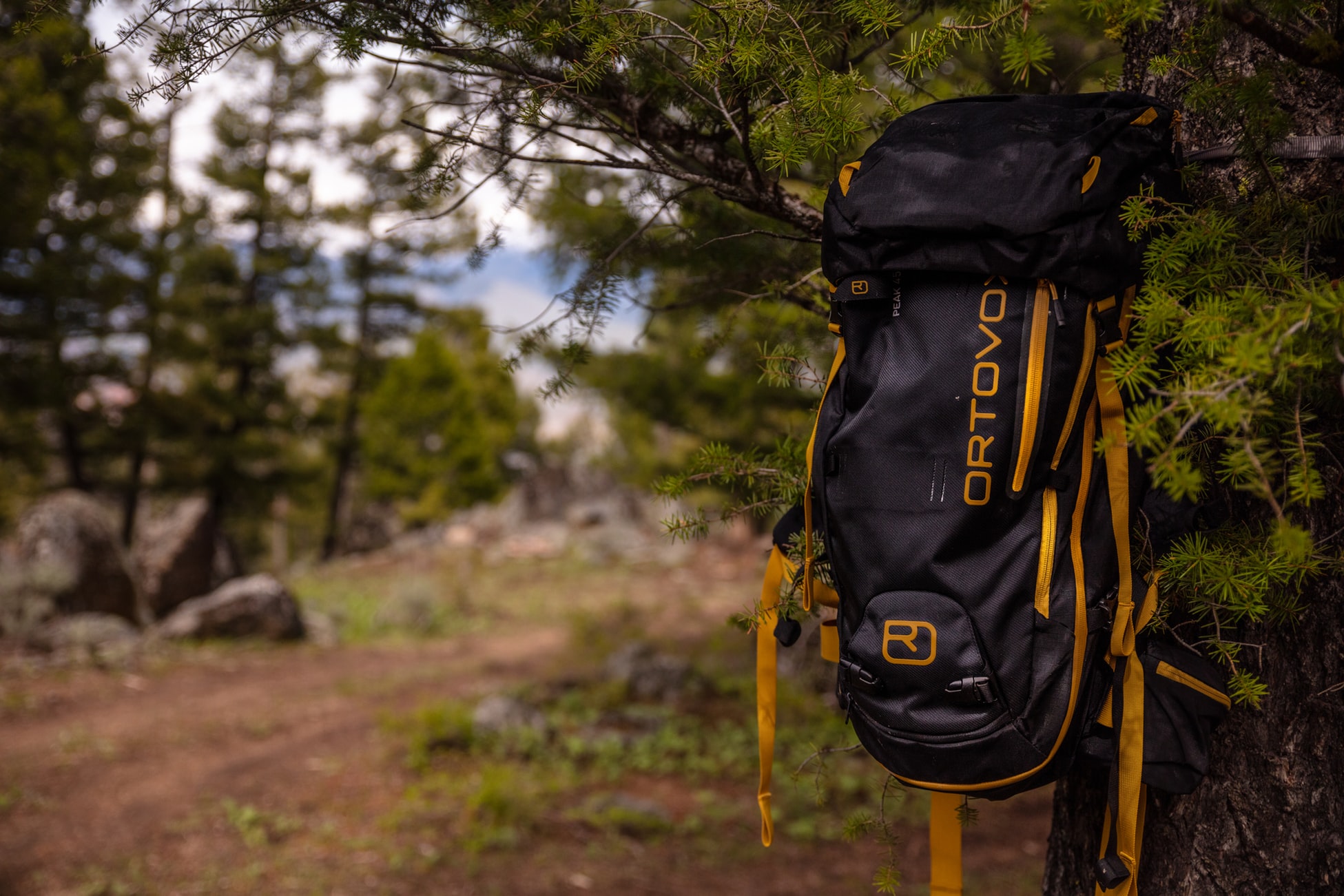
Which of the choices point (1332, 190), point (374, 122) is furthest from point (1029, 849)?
point (374, 122)

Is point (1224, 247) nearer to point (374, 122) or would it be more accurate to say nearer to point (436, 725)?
point (436, 725)

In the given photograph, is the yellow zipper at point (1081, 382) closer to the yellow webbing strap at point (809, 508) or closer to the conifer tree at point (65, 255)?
the yellow webbing strap at point (809, 508)

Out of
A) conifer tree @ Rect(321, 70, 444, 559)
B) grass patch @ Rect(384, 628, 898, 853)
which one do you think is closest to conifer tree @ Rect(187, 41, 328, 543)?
conifer tree @ Rect(321, 70, 444, 559)

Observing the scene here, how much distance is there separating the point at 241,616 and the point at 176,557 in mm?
1736

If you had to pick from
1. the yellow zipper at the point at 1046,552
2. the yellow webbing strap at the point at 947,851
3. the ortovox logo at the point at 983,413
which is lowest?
the yellow webbing strap at the point at 947,851

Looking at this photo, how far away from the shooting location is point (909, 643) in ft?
4.03

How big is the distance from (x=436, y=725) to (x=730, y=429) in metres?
3.28

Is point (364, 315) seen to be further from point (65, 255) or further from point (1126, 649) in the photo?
point (1126, 649)

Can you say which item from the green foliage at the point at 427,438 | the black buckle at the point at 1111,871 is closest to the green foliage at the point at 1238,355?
the black buckle at the point at 1111,871

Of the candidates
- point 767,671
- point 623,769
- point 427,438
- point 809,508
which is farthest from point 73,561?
point 809,508

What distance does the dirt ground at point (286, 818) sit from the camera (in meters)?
3.41

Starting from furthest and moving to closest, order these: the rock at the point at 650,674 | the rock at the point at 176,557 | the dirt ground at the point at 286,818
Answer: the rock at the point at 176,557 < the rock at the point at 650,674 < the dirt ground at the point at 286,818

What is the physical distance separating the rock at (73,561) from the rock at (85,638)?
0.30 metres

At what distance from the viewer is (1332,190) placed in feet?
4.16
